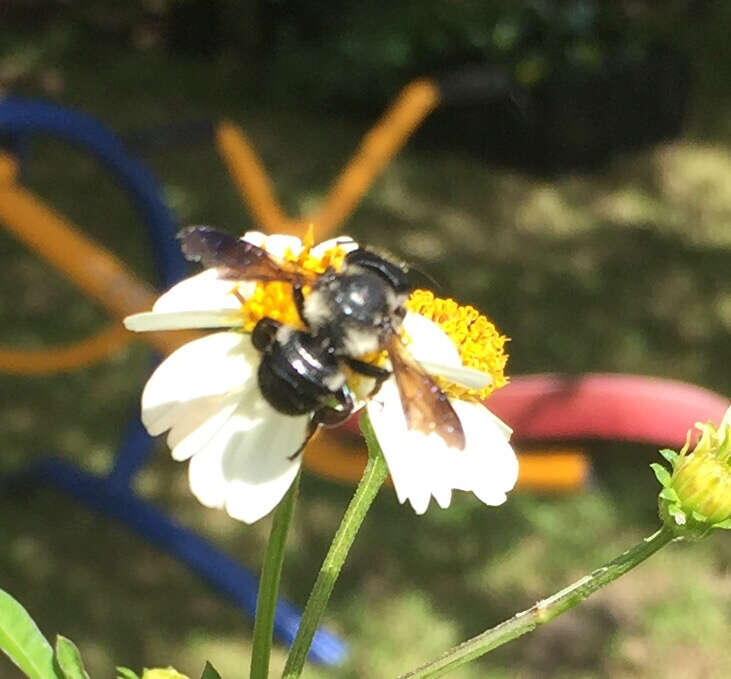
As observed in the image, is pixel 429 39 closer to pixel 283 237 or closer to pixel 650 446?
pixel 650 446

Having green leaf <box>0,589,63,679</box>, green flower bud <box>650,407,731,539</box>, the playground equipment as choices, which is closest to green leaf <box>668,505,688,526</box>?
green flower bud <box>650,407,731,539</box>

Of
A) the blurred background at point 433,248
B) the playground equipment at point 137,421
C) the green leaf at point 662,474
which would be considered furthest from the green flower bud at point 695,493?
the blurred background at point 433,248

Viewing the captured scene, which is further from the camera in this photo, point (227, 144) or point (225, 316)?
point (227, 144)

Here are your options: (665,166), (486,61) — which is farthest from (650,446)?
(486,61)

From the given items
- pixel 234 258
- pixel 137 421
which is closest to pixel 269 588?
pixel 234 258

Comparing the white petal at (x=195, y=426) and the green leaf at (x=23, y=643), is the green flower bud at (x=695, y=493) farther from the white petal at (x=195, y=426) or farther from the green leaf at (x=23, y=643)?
the green leaf at (x=23, y=643)

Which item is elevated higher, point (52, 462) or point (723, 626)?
point (723, 626)
